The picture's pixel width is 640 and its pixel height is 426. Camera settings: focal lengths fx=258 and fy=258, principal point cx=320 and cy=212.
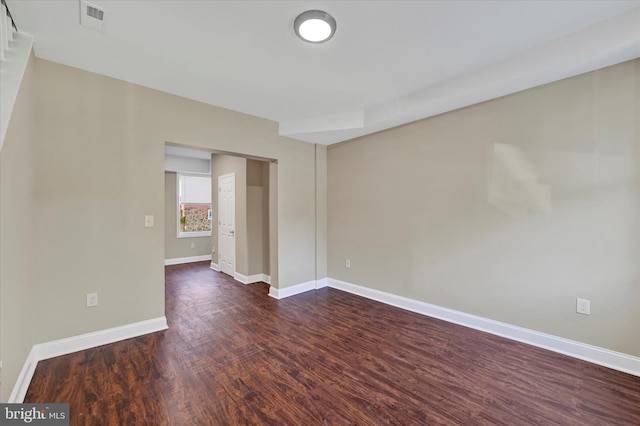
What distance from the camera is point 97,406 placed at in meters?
1.71

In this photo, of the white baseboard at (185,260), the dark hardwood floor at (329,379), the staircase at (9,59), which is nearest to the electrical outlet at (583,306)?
the dark hardwood floor at (329,379)

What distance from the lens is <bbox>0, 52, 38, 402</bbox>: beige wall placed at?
Answer: 1.52 meters

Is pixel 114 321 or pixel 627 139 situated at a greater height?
pixel 627 139

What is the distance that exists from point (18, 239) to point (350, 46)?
113 inches

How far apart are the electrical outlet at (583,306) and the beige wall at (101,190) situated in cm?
407

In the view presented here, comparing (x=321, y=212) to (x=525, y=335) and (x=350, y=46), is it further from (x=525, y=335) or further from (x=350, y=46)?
(x=525, y=335)

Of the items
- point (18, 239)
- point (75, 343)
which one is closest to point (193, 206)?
point (75, 343)

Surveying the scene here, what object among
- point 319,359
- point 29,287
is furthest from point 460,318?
point 29,287

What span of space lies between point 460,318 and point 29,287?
413 cm

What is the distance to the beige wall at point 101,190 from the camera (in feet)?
→ 7.50

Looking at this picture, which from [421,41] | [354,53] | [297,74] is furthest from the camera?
[297,74]

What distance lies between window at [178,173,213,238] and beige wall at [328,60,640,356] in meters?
4.97

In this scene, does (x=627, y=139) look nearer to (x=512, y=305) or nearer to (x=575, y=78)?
(x=575, y=78)

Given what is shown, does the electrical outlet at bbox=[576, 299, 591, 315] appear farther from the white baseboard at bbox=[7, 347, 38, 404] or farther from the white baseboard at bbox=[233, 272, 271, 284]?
the white baseboard at bbox=[7, 347, 38, 404]
